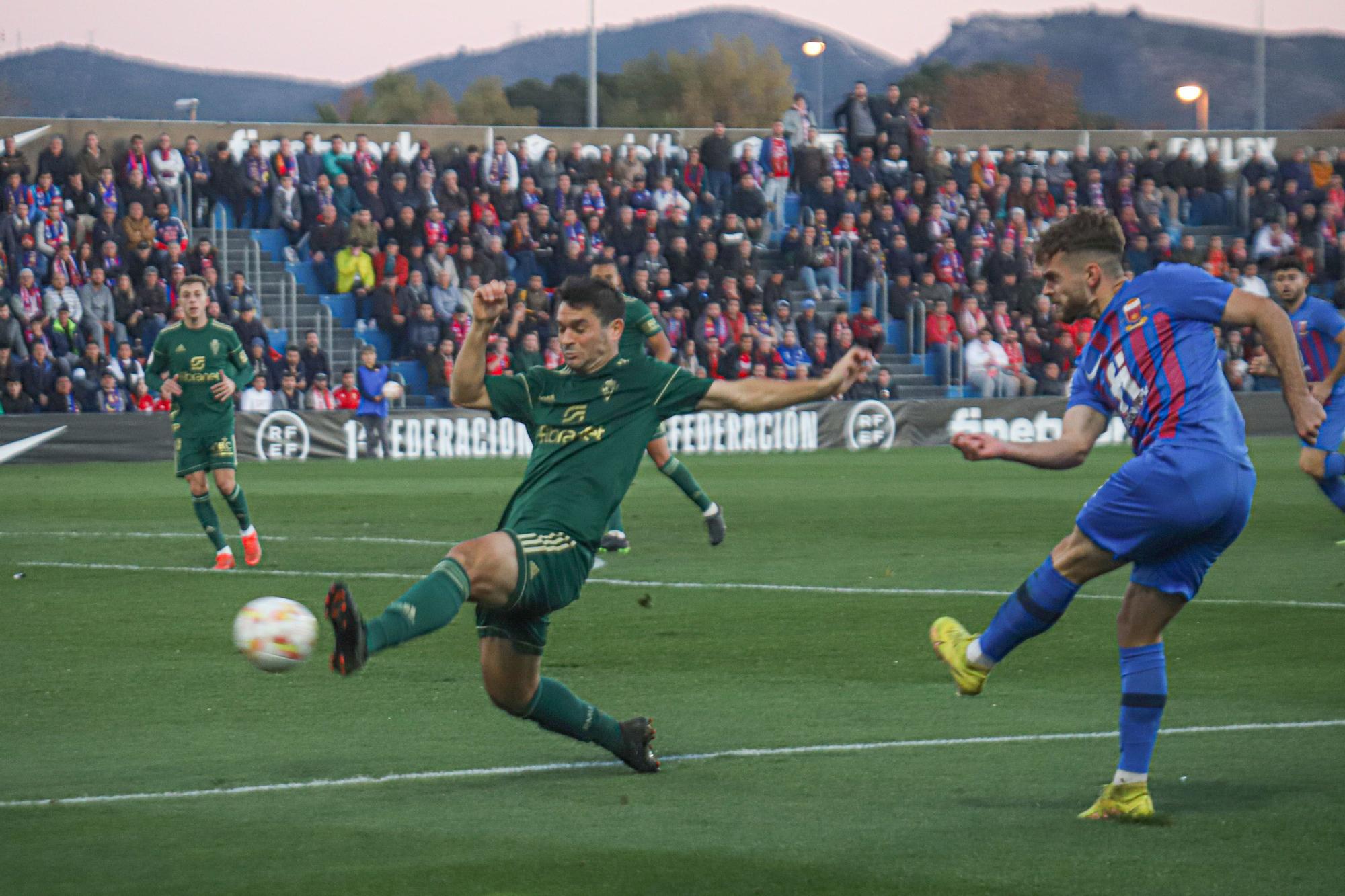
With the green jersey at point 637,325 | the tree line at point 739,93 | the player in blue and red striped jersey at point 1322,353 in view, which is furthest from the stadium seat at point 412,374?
the tree line at point 739,93

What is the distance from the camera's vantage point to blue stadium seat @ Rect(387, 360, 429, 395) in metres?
28.0

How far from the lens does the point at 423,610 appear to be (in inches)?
205

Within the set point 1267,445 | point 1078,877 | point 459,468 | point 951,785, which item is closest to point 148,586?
point 951,785

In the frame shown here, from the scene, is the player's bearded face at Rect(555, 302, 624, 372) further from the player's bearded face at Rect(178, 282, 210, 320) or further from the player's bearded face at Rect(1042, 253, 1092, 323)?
the player's bearded face at Rect(178, 282, 210, 320)

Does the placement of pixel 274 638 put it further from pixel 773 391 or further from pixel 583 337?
pixel 773 391

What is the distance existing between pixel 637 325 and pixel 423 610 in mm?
7159

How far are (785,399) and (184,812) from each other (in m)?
2.44

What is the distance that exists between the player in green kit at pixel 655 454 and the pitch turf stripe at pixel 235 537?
1.45m

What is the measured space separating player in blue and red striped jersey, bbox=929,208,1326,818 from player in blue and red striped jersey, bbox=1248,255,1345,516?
7006mm

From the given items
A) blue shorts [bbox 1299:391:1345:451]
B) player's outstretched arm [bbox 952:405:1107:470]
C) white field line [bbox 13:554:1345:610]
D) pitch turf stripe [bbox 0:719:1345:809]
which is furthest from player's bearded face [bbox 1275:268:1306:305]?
player's outstretched arm [bbox 952:405:1107:470]

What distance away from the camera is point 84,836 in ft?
17.0

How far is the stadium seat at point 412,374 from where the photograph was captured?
2798 cm

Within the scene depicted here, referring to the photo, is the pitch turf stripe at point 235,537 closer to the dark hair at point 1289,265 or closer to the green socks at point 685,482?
the green socks at point 685,482

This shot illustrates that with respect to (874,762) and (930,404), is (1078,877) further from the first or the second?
(930,404)
